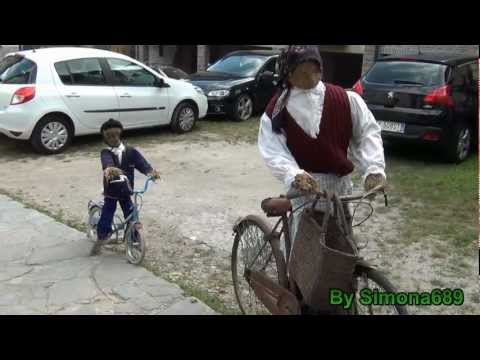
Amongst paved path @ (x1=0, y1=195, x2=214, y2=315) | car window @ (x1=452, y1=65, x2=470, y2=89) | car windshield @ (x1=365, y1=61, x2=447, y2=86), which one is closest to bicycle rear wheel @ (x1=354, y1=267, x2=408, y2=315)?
paved path @ (x1=0, y1=195, x2=214, y2=315)

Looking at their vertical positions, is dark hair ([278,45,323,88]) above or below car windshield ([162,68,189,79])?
above

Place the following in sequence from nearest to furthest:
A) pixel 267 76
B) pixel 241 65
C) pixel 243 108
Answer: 1. pixel 243 108
2. pixel 267 76
3. pixel 241 65

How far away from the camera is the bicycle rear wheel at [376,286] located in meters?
2.52

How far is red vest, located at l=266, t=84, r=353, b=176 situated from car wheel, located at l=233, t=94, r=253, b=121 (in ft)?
26.9

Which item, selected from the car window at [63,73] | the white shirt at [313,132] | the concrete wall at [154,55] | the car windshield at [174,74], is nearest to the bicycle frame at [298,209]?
the white shirt at [313,132]

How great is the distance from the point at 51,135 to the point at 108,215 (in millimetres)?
4158

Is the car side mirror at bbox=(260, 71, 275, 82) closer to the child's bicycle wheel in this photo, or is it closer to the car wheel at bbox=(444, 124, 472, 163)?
the car wheel at bbox=(444, 124, 472, 163)

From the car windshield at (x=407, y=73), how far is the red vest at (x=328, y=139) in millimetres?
4948

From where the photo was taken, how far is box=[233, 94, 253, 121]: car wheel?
1101 centimetres

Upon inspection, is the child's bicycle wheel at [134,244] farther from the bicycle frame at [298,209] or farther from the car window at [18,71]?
the car window at [18,71]

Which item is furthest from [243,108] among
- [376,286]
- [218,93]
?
[376,286]

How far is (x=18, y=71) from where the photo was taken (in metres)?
8.06

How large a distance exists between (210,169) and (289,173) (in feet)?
16.2

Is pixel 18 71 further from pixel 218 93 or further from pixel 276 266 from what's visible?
pixel 276 266
